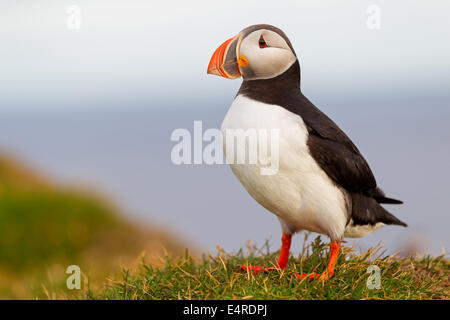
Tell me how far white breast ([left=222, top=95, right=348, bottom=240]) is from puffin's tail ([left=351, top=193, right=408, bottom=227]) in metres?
0.24

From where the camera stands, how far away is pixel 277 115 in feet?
11.2

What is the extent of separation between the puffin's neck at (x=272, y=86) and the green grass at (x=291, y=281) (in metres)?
1.26

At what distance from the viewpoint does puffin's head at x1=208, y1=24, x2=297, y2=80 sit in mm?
3514

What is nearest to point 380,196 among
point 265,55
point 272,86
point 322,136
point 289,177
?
point 322,136

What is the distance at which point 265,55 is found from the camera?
3.52 m

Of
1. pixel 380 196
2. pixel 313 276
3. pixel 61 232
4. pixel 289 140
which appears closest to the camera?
pixel 289 140

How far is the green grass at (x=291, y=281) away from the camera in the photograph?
346cm

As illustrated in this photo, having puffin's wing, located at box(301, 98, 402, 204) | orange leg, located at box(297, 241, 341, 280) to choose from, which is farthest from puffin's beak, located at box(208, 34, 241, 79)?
orange leg, located at box(297, 241, 341, 280)

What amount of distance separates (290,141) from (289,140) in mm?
11

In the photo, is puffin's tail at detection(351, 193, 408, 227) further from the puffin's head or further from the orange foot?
the puffin's head

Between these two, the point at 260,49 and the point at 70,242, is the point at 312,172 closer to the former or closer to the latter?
the point at 260,49

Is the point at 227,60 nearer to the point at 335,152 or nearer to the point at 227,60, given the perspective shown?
the point at 227,60

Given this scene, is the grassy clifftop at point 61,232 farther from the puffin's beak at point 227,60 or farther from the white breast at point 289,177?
the puffin's beak at point 227,60
